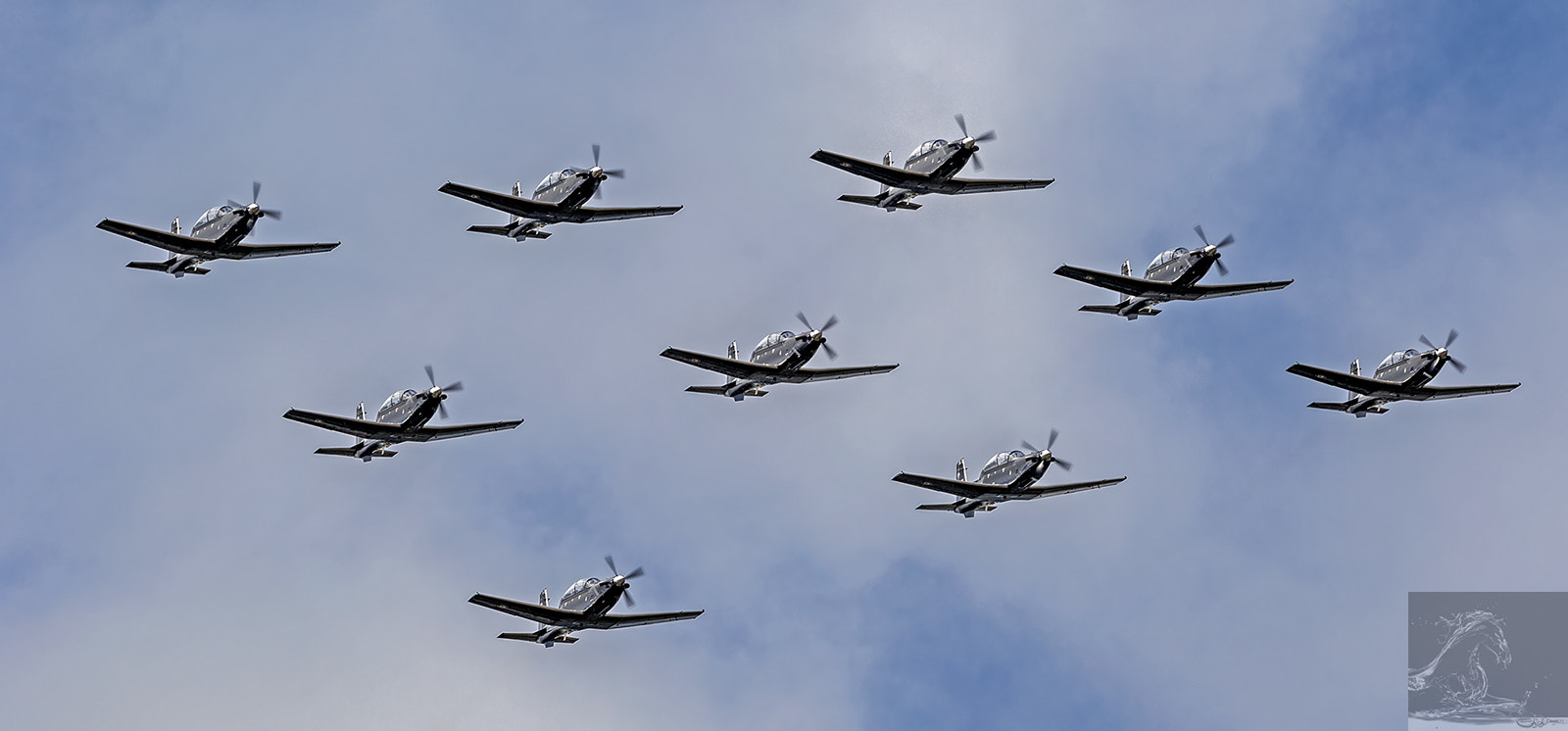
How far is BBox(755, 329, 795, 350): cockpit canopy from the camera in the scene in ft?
373

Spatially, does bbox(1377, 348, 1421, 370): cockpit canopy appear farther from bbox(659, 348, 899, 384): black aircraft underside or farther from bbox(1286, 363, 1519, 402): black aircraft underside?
bbox(659, 348, 899, 384): black aircraft underside

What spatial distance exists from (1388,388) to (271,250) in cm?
7733

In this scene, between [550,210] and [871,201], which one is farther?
[871,201]

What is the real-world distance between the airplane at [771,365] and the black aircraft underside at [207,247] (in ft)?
86.9

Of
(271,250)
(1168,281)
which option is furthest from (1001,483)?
(271,250)

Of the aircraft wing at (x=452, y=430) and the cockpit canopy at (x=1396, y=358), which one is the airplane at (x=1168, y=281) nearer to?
the cockpit canopy at (x=1396, y=358)

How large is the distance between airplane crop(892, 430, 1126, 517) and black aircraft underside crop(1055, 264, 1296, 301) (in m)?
11.4

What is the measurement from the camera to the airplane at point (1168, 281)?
114312 millimetres

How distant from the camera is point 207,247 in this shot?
113 meters

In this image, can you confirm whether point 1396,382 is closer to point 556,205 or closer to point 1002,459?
point 1002,459

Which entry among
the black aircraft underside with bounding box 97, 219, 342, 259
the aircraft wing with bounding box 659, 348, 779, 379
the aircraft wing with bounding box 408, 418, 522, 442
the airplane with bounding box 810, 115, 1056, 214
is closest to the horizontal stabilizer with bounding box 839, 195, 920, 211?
the airplane with bounding box 810, 115, 1056, 214

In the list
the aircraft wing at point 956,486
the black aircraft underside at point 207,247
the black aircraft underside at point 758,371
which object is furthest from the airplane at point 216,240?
the aircraft wing at point 956,486

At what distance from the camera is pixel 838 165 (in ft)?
370

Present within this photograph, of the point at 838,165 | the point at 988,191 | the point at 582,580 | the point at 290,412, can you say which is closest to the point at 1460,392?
the point at 988,191
